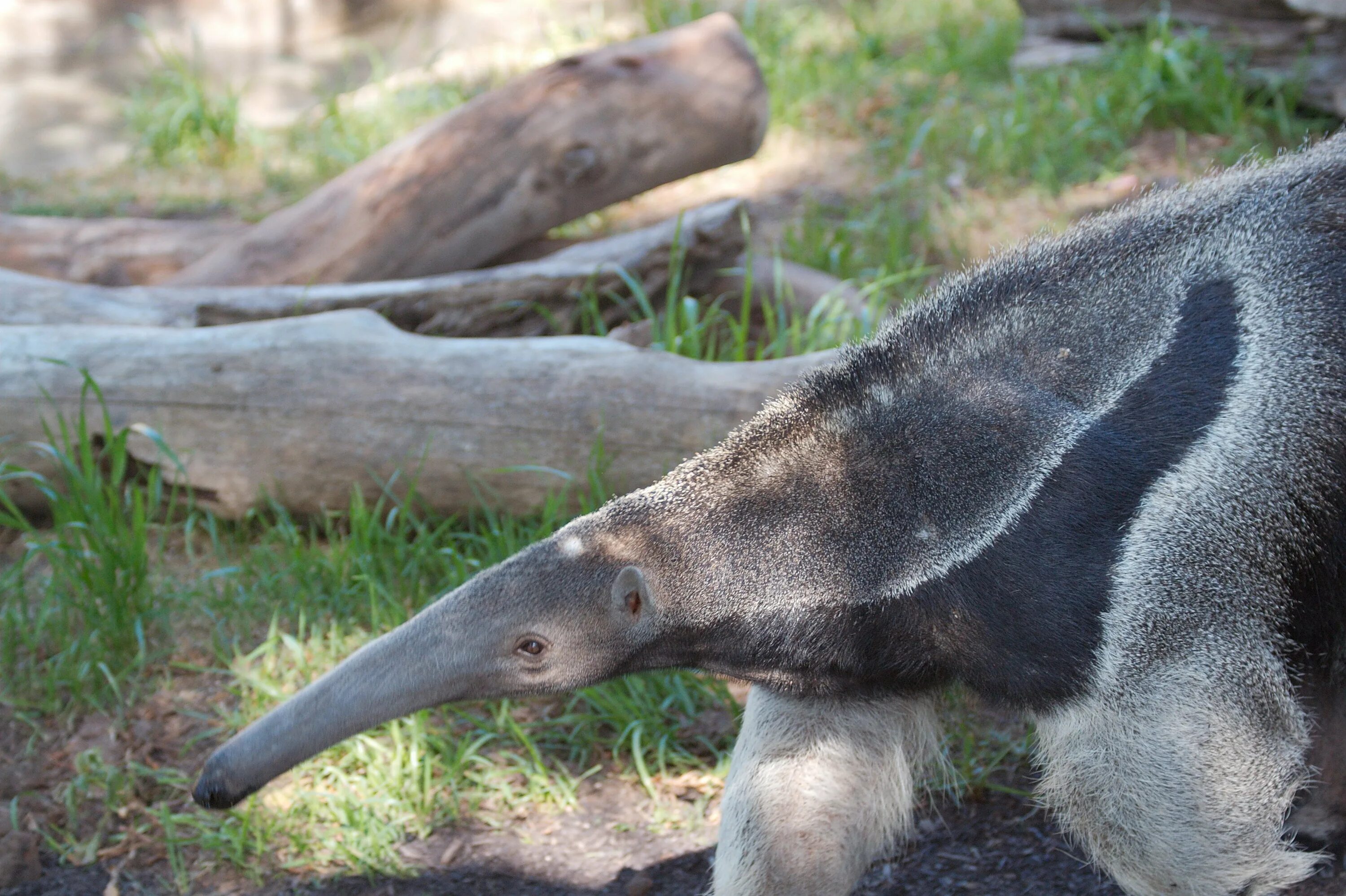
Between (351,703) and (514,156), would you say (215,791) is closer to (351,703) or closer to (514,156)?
(351,703)

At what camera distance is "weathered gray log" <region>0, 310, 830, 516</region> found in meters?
4.00

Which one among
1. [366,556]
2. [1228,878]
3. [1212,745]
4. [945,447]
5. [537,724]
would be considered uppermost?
[945,447]

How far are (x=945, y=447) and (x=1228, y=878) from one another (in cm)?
107

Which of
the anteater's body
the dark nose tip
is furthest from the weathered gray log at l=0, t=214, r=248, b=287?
the anteater's body

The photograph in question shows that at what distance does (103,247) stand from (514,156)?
218 centimetres

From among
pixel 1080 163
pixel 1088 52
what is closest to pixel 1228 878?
pixel 1080 163

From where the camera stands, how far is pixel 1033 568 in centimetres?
240

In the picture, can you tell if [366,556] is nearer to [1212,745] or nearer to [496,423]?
[496,423]

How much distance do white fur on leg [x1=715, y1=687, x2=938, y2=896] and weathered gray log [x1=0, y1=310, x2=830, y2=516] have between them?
1.31 metres

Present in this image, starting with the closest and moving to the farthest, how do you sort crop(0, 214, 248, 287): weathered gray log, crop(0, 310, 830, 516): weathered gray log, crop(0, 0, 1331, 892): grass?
crop(0, 0, 1331, 892): grass, crop(0, 310, 830, 516): weathered gray log, crop(0, 214, 248, 287): weathered gray log

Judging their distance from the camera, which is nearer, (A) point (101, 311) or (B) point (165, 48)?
(A) point (101, 311)

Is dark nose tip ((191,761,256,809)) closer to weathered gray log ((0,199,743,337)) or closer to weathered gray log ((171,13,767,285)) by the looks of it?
weathered gray log ((0,199,743,337))

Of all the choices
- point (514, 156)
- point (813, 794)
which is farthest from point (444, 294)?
point (813, 794)

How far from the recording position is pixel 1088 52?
7.18m
